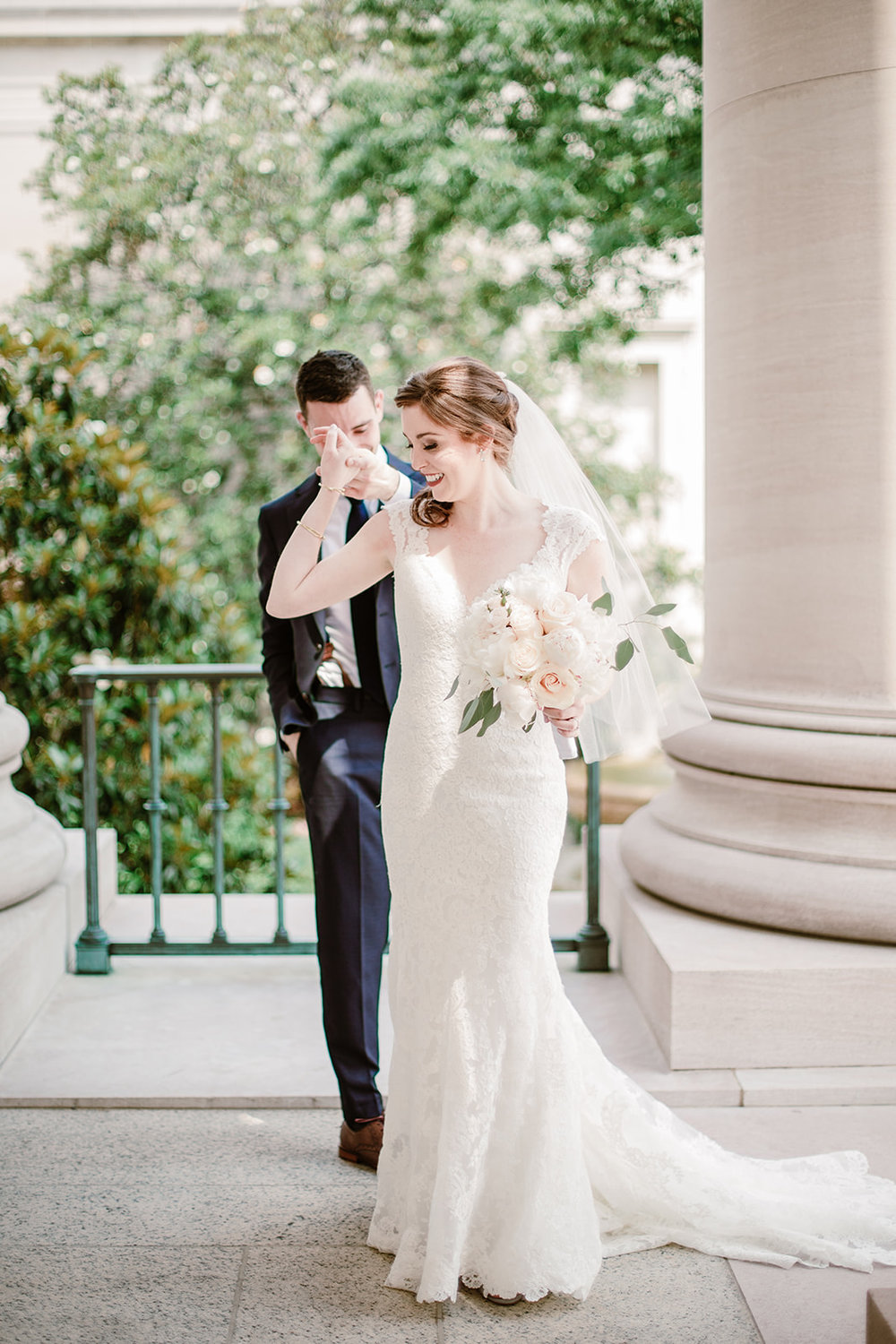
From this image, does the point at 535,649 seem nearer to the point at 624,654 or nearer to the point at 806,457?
the point at 624,654

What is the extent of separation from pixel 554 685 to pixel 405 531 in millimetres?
661

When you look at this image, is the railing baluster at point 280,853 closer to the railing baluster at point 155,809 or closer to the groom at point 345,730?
the railing baluster at point 155,809

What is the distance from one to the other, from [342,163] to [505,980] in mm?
8375

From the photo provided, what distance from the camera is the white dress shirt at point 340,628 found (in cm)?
364

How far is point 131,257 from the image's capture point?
11281 mm

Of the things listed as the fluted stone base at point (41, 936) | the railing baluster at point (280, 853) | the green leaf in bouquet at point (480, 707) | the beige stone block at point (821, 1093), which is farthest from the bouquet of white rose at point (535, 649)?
the railing baluster at point (280, 853)

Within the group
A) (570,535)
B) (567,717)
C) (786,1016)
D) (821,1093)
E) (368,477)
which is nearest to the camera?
(567,717)

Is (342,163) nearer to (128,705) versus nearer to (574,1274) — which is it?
(128,705)

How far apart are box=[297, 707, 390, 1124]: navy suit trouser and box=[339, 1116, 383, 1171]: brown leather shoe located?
32 mm

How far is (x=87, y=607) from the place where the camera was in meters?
7.05

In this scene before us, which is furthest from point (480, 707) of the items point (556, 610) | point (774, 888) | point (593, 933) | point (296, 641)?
point (593, 933)

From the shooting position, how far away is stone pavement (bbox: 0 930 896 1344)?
2768 millimetres

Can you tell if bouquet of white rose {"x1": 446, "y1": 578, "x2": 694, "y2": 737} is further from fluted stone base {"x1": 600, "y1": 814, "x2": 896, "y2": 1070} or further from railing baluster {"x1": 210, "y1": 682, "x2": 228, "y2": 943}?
railing baluster {"x1": 210, "y1": 682, "x2": 228, "y2": 943}

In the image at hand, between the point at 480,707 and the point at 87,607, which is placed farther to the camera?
the point at 87,607
